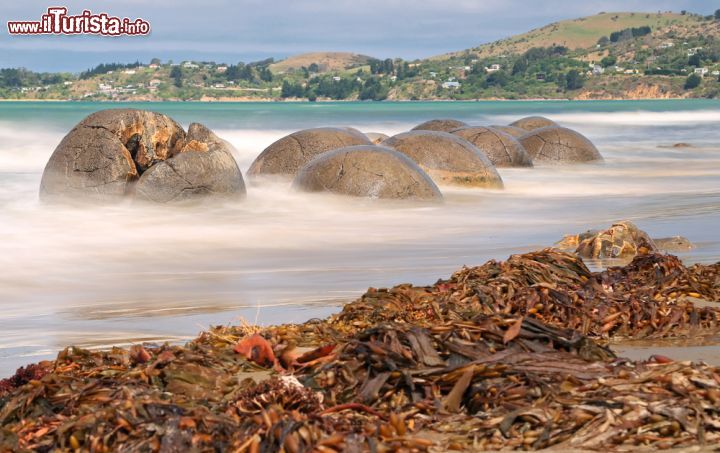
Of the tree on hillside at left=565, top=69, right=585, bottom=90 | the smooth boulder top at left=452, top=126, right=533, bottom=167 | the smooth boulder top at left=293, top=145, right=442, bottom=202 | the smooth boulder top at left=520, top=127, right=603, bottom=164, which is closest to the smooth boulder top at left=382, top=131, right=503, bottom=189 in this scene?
the smooth boulder top at left=293, top=145, right=442, bottom=202

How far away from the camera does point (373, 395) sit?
15.9ft

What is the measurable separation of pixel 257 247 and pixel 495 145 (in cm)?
1328

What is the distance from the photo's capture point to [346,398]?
4.89 metres

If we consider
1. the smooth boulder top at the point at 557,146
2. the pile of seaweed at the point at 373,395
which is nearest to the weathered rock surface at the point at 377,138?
the smooth boulder top at the point at 557,146

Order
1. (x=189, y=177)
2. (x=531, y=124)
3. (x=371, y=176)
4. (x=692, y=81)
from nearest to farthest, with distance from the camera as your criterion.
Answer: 1. (x=189, y=177)
2. (x=371, y=176)
3. (x=531, y=124)
4. (x=692, y=81)

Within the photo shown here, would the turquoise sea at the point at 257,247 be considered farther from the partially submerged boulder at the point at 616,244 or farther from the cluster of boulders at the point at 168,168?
the partially submerged boulder at the point at 616,244

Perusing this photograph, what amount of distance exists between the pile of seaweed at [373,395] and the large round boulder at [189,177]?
10595mm

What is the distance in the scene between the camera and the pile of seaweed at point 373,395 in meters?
4.28

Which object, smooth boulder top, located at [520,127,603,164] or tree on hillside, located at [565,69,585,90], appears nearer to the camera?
smooth boulder top, located at [520,127,603,164]

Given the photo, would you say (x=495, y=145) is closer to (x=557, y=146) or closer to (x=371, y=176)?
(x=557, y=146)

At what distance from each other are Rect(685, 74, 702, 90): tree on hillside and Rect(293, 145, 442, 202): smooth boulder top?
138 meters

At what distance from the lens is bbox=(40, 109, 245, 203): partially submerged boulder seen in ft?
55.6

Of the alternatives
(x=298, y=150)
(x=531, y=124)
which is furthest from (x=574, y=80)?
(x=298, y=150)

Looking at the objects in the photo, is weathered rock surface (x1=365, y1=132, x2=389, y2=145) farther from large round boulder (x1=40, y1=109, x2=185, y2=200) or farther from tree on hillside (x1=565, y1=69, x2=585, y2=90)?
tree on hillside (x1=565, y1=69, x2=585, y2=90)
